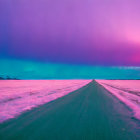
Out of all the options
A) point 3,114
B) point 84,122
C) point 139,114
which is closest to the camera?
point 84,122

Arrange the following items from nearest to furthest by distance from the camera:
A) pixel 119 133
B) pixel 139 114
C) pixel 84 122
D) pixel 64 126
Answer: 1. pixel 119 133
2. pixel 64 126
3. pixel 84 122
4. pixel 139 114

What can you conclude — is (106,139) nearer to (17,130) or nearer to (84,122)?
(84,122)

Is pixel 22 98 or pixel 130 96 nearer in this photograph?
pixel 22 98

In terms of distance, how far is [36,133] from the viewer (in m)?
3.24

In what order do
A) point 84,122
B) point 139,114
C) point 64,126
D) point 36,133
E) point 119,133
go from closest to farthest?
point 36,133
point 119,133
point 64,126
point 84,122
point 139,114

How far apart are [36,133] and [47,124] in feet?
2.33

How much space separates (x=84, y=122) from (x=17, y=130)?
6.11 ft

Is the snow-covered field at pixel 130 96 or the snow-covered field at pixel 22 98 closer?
the snow-covered field at pixel 22 98

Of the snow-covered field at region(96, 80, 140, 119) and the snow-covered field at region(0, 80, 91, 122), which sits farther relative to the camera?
the snow-covered field at region(96, 80, 140, 119)

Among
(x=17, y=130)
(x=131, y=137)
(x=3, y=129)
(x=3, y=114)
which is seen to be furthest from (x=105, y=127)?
(x=3, y=114)

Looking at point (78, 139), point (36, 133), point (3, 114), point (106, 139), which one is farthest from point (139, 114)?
point (3, 114)

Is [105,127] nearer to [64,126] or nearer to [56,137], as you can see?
[64,126]

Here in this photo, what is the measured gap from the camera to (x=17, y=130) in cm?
342

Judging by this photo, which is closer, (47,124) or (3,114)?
(47,124)
